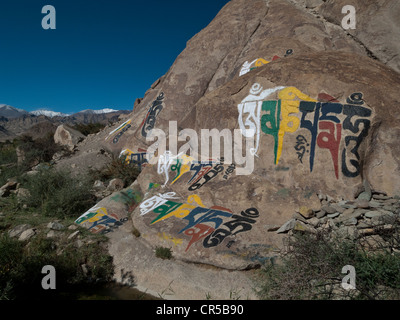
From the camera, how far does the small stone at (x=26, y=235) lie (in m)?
4.07

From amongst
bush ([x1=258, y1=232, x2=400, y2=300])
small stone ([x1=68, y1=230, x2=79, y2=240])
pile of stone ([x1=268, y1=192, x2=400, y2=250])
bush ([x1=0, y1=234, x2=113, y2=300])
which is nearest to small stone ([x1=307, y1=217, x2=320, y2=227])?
pile of stone ([x1=268, y1=192, x2=400, y2=250])

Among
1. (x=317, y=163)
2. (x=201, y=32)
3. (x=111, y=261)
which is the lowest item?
(x=111, y=261)

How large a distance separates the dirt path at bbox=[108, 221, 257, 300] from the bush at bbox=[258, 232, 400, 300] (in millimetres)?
339

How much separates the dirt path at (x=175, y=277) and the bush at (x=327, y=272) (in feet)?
1.11

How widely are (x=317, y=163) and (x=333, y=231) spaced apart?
1147 millimetres

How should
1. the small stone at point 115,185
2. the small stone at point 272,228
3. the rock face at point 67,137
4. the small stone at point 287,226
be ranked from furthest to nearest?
the rock face at point 67,137 → the small stone at point 115,185 → the small stone at point 272,228 → the small stone at point 287,226

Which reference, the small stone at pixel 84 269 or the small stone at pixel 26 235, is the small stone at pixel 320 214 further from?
the small stone at pixel 26 235

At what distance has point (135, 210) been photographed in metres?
4.74

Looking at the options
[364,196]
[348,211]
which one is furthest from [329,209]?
[364,196]

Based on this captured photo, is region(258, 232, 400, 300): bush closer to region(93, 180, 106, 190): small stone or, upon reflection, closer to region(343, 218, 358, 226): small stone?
region(343, 218, 358, 226): small stone

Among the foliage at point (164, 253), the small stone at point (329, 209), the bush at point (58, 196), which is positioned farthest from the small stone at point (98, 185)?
the small stone at point (329, 209)

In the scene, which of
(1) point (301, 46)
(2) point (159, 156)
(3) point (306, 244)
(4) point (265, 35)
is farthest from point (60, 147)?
(3) point (306, 244)

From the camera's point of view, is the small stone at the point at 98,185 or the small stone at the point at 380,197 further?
the small stone at the point at 98,185

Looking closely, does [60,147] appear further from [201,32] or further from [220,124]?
[220,124]
